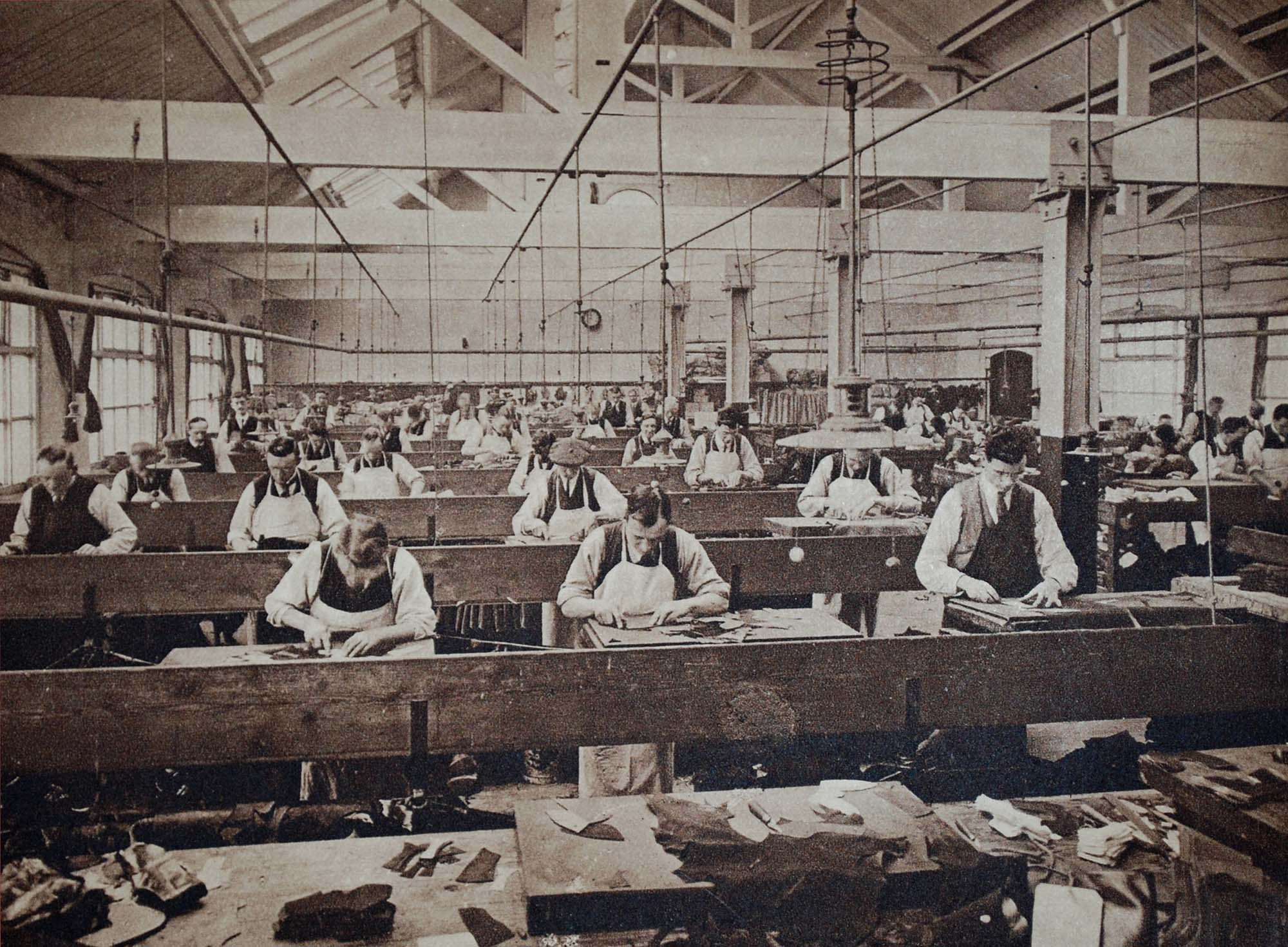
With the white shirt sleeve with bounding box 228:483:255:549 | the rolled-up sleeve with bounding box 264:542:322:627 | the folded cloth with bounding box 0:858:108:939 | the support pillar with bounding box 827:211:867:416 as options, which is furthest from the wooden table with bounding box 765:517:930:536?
the folded cloth with bounding box 0:858:108:939

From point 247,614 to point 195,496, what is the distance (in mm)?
3460

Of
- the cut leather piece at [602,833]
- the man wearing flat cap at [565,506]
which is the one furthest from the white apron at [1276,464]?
the cut leather piece at [602,833]

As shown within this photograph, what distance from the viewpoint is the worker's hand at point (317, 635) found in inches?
146

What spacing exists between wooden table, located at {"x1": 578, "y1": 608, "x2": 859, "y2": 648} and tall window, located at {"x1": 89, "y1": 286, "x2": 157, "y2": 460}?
4.80 m

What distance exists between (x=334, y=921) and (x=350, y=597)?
5.67 feet

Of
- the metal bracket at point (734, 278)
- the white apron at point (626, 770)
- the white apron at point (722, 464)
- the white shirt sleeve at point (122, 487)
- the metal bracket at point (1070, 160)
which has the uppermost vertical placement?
the metal bracket at point (734, 278)

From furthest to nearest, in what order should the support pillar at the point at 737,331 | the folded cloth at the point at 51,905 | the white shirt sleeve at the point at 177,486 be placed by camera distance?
1. the support pillar at the point at 737,331
2. the white shirt sleeve at the point at 177,486
3. the folded cloth at the point at 51,905

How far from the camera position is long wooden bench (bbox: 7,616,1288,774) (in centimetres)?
266

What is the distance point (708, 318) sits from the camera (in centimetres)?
2022

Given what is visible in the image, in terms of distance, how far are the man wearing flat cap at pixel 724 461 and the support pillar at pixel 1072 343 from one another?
2278 millimetres

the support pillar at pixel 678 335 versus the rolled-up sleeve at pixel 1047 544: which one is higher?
the support pillar at pixel 678 335

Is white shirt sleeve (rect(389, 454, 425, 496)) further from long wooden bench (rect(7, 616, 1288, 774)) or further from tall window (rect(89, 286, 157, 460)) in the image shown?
long wooden bench (rect(7, 616, 1288, 774))

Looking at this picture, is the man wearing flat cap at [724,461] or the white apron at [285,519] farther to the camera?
the man wearing flat cap at [724,461]

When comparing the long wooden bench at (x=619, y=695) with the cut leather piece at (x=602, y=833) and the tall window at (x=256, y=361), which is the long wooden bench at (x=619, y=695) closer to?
the cut leather piece at (x=602, y=833)
